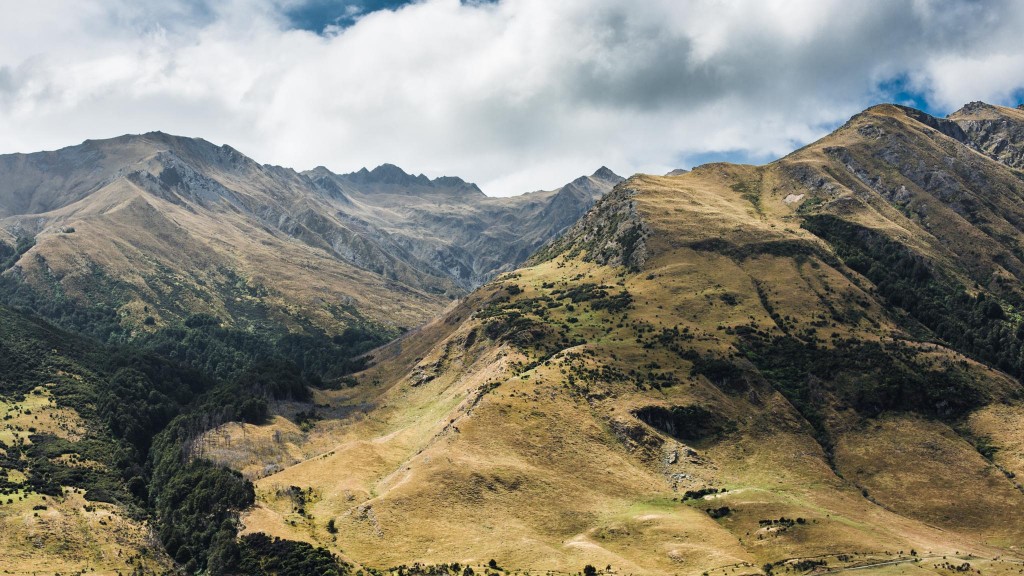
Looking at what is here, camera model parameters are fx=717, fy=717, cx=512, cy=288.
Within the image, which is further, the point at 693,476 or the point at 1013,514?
the point at 693,476

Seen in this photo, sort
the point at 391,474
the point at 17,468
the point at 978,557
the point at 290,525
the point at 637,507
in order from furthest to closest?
the point at 17,468, the point at 391,474, the point at 637,507, the point at 290,525, the point at 978,557

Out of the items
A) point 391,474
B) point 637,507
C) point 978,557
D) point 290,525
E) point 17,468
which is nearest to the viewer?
point 978,557

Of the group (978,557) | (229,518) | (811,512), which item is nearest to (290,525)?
(229,518)

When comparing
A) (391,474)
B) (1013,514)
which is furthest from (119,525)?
(1013,514)

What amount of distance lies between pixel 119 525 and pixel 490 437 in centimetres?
9399

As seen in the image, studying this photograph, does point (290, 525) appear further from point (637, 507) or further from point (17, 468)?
point (17, 468)

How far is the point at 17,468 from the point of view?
196875mm

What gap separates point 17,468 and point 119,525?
44602 mm

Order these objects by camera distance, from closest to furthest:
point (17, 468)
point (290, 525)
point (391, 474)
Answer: point (290, 525)
point (391, 474)
point (17, 468)

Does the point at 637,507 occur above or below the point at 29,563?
above

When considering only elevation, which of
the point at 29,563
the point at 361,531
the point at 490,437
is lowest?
the point at 29,563

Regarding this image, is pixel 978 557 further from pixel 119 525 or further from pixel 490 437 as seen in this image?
pixel 119 525

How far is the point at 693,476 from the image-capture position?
188875mm

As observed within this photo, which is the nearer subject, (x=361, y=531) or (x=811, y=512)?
(x=361, y=531)
